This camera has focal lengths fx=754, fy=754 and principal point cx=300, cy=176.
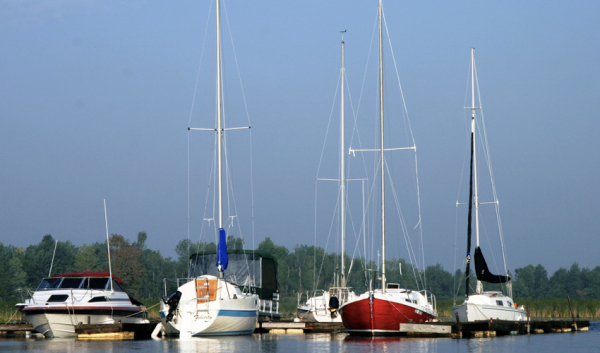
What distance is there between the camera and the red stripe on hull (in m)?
31.7

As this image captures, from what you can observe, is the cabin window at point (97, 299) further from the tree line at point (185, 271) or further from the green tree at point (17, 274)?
the green tree at point (17, 274)

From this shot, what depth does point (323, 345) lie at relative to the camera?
2977 cm

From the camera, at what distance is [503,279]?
3994 cm

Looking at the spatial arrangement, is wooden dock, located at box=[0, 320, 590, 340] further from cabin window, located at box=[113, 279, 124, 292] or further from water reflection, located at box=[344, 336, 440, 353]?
cabin window, located at box=[113, 279, 124, 292]

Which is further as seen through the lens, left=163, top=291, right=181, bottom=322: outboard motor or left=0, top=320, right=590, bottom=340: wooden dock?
left=0, top=320, right=590, bottom=340: wooden dock

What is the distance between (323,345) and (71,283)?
1218 centimetres

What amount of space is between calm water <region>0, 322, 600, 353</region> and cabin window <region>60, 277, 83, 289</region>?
2487 millimetres

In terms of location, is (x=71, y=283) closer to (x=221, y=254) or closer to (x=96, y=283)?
(x=96, y=283)

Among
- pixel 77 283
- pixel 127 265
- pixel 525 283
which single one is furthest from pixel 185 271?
pixel 77 283

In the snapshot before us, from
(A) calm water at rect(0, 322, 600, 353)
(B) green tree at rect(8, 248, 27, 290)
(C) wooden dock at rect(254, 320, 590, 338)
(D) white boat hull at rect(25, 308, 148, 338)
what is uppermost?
(B) green tree at rect(8, 248, 27, 290)

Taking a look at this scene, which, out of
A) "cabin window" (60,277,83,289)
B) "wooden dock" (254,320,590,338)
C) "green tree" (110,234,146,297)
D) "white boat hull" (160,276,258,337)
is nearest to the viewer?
"white boat hull" (160,276,258,337)

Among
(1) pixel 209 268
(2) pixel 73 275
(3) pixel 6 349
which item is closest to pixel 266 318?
(1) pixel 209 268

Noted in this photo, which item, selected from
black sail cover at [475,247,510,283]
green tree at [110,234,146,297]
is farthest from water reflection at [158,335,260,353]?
green tree at [110,234,146,297]

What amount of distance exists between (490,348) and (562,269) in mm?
139440
